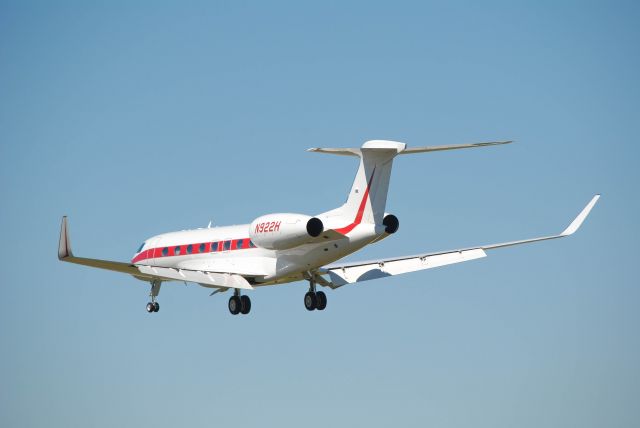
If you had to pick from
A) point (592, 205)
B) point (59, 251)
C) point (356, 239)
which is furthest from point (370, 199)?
point (59, 251)

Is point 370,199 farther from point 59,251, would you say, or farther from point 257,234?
point 59,251

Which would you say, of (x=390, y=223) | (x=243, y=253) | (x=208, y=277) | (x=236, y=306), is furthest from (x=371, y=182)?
(x=236, y=306)

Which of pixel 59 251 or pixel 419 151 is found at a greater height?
pixel 419 151

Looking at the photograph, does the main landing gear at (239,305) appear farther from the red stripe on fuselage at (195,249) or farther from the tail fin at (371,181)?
the tail fin at (371,181)

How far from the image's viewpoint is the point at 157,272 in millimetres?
45406

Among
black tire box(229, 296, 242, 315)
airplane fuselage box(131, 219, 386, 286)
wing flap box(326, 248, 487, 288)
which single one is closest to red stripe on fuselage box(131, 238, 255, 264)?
airplane fuselage box(131, 219, 386, 286)

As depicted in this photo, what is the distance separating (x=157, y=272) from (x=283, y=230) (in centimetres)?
495

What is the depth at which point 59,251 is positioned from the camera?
4219 cm

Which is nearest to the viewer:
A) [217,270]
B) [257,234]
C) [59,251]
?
[59,251]

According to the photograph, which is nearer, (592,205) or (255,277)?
(592,205)

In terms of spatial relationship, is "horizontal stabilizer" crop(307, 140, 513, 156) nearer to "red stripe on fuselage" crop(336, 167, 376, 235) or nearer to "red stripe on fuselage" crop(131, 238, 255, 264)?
"red stripe on fuselage" crop(336, 167, 376, 235)

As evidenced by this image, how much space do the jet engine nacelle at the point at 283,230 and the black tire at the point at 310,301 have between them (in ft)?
9.55

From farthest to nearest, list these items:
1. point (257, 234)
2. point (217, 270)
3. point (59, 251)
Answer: point (217, 270), point (257, 234), point (59, 251)

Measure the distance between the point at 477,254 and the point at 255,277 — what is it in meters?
7.98
